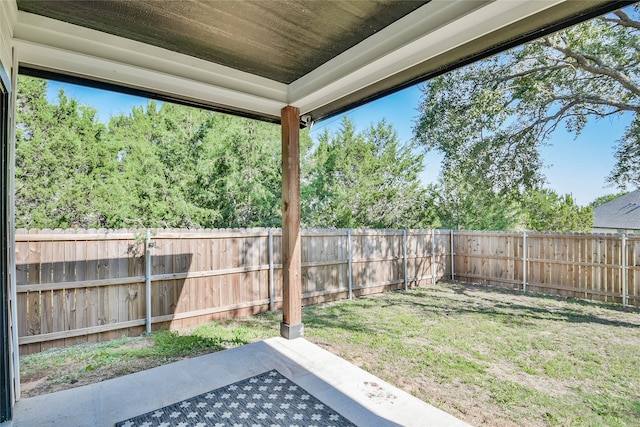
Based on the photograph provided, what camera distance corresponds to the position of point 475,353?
3.59 m

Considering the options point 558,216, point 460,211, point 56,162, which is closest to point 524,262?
point 460,211

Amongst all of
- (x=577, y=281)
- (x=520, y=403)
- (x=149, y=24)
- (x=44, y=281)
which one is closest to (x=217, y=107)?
(x=149, y=24)

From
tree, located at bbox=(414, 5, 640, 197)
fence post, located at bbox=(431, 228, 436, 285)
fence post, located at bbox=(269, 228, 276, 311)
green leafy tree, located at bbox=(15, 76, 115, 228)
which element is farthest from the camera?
fence post, located at bbox=(431, 228, 436, 285)

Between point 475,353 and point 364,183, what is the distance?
24.3 ft

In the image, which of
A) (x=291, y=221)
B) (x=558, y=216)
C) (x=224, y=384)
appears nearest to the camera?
(x=224, y=384)

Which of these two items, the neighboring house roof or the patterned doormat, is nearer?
the patterned doormat

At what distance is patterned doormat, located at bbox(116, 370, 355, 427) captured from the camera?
209 centimetres

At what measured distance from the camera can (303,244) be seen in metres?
5.74

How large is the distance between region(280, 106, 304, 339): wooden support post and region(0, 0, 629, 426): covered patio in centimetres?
45

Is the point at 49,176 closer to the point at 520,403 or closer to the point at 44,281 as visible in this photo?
the point at 44,281

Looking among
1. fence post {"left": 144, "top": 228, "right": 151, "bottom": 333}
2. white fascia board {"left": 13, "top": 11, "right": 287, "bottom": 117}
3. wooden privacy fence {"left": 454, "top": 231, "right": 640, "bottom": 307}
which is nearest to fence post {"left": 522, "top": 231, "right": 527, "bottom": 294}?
wooden privacy fence {"left": 454, "top": 231, "right": 640, "bottom": 307}

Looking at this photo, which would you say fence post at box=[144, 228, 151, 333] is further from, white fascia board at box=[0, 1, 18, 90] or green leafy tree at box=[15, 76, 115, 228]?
green leafy tree at box=[15, 76, 115, 228]

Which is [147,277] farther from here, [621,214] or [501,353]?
[621,214]

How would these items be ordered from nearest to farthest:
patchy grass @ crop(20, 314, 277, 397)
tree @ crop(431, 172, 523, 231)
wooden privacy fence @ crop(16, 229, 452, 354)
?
patchy grass @ crop(20, 314, 277, 397) < wooden privacy fence @ crop(16, 229, 452, 354) < tree @ crop(431, 172, 523, 231)
